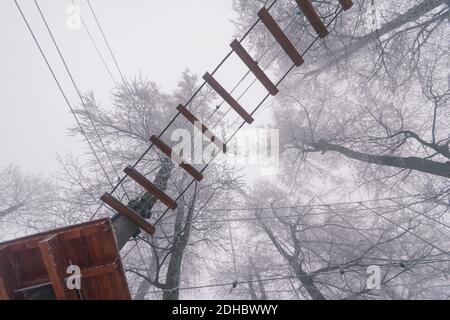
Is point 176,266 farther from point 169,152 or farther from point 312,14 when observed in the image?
point 312,14

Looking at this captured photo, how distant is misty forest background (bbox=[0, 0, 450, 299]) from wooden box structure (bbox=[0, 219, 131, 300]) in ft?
8.13

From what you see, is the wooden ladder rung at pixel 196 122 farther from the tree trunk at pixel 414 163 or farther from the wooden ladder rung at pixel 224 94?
the tree trunk at pixel 414 163

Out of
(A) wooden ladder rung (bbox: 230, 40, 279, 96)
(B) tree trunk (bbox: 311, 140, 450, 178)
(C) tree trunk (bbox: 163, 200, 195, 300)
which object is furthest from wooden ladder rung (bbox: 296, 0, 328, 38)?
(B) tree trunk (bbox: 311, 140, 450, 178)

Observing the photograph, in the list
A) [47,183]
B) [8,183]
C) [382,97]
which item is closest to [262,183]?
[382,97]

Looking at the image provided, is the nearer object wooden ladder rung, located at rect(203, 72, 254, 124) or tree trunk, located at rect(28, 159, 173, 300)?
tree trunk, located at rect(28, 159, 173, 300)

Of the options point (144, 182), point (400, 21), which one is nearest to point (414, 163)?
point (400, 21)

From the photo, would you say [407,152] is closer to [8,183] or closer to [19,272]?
[19,272]

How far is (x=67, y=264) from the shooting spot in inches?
114

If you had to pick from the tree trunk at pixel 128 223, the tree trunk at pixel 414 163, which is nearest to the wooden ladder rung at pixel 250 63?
the tree trunk at pixel 128 223

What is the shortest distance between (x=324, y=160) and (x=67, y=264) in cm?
1113

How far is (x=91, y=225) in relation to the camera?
2.90 metres

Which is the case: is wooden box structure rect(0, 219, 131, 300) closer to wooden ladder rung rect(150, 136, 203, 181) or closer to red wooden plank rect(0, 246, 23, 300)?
red wooden plank rect(0, 246, 23, 300)

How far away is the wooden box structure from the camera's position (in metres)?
2.73
